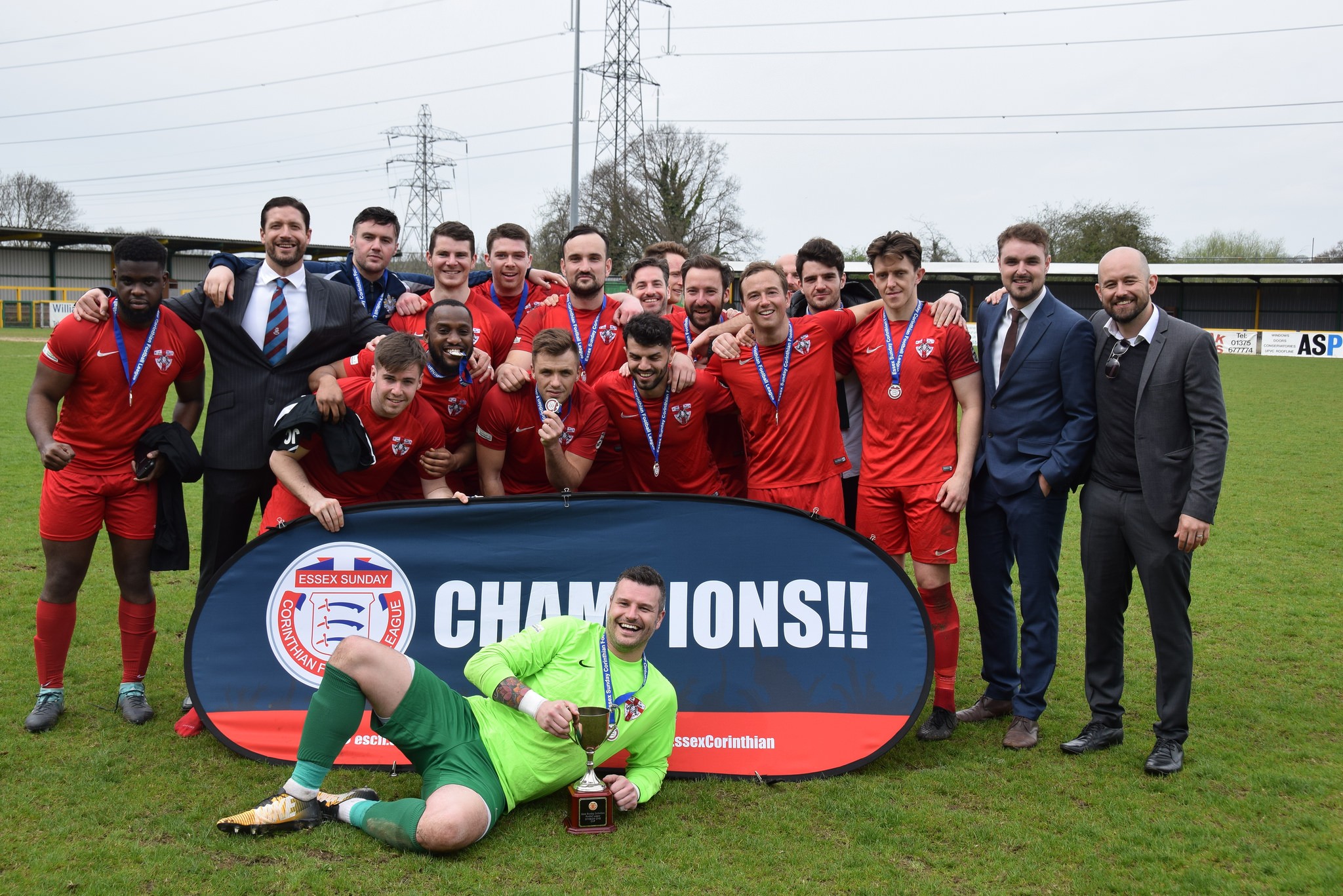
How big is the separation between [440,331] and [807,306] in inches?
86.5

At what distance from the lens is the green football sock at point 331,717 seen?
3738 millimetres

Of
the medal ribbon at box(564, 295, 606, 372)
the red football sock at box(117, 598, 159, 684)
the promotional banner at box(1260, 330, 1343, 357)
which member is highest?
the promotional banner at box(1260, 330, 1343, 357)

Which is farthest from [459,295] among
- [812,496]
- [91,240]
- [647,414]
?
[91,240]

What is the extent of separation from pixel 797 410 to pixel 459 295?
6.72ft

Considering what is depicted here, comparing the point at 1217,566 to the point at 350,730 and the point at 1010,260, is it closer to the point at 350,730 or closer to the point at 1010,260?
the point at 1010,260

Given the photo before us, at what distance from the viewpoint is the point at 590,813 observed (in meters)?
3.86

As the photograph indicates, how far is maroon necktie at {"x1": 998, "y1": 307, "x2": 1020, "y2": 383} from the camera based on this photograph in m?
4.86

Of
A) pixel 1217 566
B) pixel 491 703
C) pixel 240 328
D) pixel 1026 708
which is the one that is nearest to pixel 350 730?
pixel 491 703

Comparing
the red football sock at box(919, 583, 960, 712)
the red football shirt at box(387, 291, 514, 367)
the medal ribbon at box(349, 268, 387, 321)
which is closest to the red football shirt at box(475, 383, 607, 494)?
the red football shirt at box(387, 291, 514, 367)

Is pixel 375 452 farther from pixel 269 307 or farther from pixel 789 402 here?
pixel 789 402

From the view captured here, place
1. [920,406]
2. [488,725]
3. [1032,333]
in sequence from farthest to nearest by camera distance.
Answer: [920,406]
[1032,333]
[488,725]

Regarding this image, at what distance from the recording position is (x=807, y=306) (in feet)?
19.2

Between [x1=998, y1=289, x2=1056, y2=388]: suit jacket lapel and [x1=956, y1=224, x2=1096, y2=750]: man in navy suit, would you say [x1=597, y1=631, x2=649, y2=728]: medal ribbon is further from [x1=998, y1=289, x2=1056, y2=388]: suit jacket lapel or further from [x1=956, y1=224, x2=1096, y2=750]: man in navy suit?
[x1=998, y1=289, x2=1056, y2=388]: suit jacket lapel

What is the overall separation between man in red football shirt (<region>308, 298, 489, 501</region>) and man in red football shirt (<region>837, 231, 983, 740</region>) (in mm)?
2036
